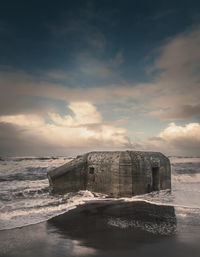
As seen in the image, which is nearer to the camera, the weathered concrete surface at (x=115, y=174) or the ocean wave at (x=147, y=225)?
the ocean wave at (x=147, y=225)

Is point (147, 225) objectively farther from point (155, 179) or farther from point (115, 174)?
point (155, 179)

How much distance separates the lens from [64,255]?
14.5ft

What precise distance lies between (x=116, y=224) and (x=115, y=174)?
453 centimetres

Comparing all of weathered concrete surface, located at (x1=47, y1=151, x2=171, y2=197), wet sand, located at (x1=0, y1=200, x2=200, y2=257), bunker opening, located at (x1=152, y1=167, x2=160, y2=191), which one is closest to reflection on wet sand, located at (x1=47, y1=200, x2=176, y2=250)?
wet sand, located at (x1=0, y1=200, x2=200, y2=257)

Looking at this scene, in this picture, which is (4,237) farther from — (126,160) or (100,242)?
(126,160)

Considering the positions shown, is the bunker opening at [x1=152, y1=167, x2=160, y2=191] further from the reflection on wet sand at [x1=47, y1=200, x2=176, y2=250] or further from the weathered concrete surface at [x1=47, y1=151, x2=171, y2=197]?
the reflection on wet sand at [x1=47, y1=200, x2=176, y2=250]

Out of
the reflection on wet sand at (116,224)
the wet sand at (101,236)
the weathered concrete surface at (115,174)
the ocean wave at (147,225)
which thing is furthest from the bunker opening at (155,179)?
the ocean wave at (147,225)

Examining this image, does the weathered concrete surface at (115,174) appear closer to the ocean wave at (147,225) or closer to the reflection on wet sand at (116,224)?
the reflection on wet sand at (116,224)

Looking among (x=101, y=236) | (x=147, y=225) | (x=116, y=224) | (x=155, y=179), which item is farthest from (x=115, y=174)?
(x=101, y=236)

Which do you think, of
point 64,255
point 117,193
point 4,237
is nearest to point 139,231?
point 64,255

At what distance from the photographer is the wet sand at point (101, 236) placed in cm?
459

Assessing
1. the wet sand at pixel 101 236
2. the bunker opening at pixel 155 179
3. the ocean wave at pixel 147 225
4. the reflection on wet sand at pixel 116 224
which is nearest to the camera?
the wet sand at pixel 101 236

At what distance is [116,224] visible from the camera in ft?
21.5

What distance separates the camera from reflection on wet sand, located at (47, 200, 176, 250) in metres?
5.19
